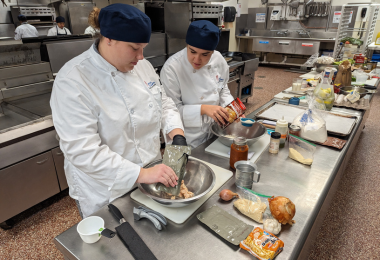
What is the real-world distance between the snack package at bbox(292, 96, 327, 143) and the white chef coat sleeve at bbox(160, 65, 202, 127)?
68 centimetres

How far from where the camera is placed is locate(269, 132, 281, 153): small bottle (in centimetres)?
155

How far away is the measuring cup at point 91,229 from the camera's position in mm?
951

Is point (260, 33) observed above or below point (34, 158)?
above

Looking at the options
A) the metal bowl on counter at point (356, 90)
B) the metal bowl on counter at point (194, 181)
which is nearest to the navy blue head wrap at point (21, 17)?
the metal bowl on counter at point (194, 181)

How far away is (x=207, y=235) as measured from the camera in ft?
3.28

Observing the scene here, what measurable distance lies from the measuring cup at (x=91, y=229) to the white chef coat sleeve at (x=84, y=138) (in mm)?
161

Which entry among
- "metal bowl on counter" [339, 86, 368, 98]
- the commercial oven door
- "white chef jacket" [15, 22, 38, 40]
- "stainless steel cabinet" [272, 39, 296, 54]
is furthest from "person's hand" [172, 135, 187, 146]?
"stainless steel cabinet" [272, 39, 296, 54]

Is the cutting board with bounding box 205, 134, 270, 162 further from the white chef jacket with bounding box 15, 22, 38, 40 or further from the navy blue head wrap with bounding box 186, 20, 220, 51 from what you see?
the white chef jacket with bounding box 15, 22, 38, 40

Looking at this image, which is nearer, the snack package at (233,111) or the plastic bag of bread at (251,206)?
the plastic bag of bread at (251,206)

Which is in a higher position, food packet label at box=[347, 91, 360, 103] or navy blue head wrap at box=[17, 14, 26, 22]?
navy blue head wrap at box=[17, 14, 26, 22]

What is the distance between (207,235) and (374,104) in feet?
17.9

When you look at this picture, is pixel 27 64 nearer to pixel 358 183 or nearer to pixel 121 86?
pixel 121 86

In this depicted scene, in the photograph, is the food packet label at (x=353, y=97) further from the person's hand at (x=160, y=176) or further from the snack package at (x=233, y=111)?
the person's hand at (x=160, y=176)

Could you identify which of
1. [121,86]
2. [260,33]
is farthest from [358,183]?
[260,33]
